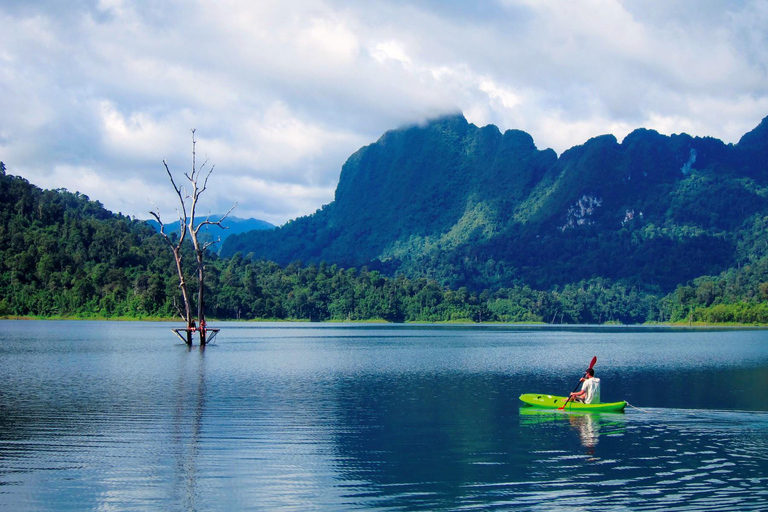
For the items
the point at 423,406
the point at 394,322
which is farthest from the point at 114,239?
the point at 423,406

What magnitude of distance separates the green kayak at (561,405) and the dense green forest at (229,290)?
66775 millimetres

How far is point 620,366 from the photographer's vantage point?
141 feet

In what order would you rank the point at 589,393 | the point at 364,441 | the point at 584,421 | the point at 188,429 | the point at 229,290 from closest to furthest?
1. the point at 364,441
2. the point at 188,429
3. the point at 584,421
4. the point at 589,393
5. the point at 229,290

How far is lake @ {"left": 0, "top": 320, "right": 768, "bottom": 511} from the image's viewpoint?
45.5ft

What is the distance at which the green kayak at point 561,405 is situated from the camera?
2395 cm

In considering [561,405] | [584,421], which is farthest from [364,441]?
[561,405]

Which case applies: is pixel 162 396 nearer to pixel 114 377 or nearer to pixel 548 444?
pixel 114 377

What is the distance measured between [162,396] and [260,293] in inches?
4319

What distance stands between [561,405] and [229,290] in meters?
109

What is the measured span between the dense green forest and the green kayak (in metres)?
66.8

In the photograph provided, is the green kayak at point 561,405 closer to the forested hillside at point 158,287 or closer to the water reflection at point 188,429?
the water reflection at point 188,429

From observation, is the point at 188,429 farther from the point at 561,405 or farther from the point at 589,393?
the point at 589,393

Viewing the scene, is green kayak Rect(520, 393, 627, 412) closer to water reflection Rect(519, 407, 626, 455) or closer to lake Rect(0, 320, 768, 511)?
water reflection Rect(519, 407, 626, 455)

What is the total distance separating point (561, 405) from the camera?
79.6ft
